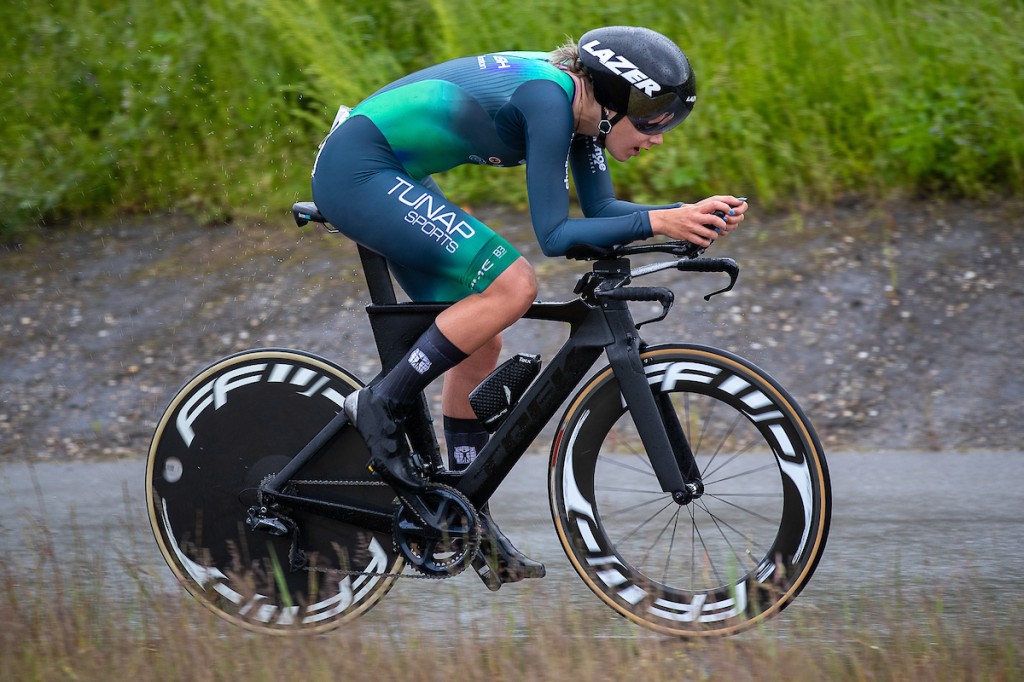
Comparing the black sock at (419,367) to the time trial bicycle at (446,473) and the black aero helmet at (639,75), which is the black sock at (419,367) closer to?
the time trial bicycle at (446,473)

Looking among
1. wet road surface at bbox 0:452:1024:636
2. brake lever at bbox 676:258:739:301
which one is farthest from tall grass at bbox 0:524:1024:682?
brake lever at bbox 676:258:739:301

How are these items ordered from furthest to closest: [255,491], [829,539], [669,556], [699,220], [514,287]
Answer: [829,539] → [669,556] → [255,491] → [514,287] → [699,220]

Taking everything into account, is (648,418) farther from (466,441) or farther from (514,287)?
(466,441)

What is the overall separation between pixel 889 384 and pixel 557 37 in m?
3.35

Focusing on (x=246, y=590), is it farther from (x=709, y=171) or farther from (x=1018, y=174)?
(x=1018, y=174)

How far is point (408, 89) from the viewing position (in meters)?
3.43

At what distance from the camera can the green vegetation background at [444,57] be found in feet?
23.8

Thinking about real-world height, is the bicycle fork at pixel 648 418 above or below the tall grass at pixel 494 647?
above

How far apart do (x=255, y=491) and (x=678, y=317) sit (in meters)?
3.29

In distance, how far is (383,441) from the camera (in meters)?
3.50

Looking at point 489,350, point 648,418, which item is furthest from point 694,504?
point 489,350

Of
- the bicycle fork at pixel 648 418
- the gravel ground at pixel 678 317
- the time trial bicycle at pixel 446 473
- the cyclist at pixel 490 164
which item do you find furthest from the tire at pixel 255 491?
the gravel ground at pixel 678 317

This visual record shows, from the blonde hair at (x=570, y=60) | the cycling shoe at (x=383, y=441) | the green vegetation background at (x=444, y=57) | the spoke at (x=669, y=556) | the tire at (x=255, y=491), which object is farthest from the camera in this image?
the green vegetation background at (x=444, y=57)

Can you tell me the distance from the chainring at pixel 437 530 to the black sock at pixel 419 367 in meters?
0.30
